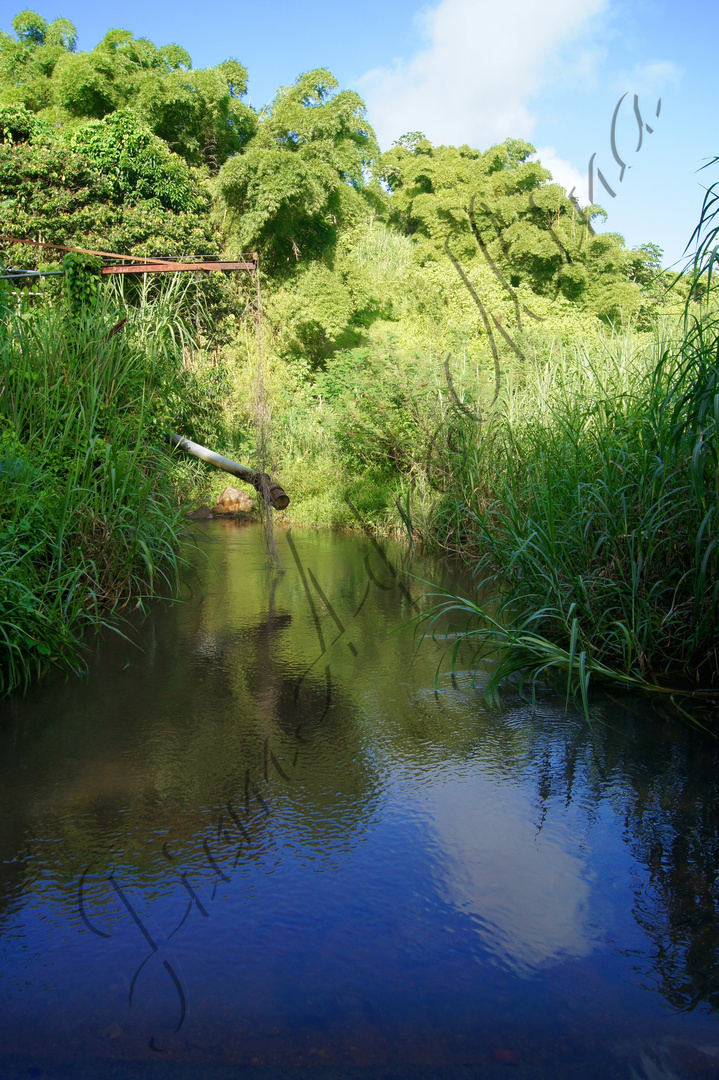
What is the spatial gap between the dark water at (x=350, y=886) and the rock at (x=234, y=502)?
7225mm

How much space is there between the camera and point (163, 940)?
2004mm

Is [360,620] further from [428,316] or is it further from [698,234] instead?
[428,316]

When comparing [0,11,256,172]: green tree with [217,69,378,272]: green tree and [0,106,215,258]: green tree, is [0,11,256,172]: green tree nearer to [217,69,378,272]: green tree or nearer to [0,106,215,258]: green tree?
[217,69,378,272]: green tree

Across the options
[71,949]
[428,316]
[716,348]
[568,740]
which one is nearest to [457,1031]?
[71,949]

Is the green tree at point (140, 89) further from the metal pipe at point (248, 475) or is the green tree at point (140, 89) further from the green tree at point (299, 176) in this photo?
the metal pipe at point (248, 475)

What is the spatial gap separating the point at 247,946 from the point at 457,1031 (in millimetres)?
564

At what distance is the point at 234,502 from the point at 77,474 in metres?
6.63

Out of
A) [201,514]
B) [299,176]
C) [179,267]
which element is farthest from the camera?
[299,176]

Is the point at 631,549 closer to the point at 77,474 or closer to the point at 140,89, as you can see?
the point at 77,474

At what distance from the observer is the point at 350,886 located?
7.43 feet

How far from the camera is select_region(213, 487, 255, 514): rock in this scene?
1112 cm

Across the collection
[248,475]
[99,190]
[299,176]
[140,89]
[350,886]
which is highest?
[140,89]

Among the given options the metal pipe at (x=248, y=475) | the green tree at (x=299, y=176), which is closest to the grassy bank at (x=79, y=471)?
the metal pipe at (x=248, y=475)

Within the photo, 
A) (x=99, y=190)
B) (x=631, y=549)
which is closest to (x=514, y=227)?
(x=99, y=190)
